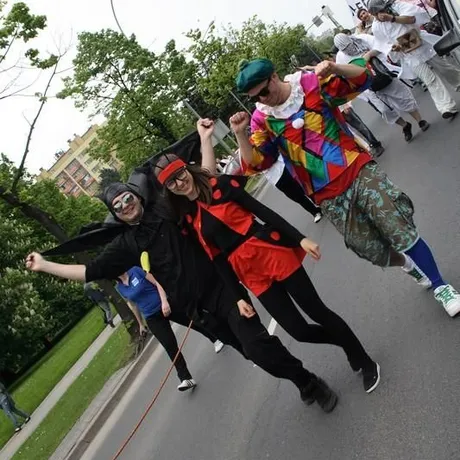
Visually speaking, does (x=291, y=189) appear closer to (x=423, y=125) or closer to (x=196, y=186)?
(x=423, y=125)

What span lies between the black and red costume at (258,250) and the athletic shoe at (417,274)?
829 mm

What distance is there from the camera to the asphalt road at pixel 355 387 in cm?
336

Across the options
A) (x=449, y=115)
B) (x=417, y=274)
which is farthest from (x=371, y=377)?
(x=449, y=115)

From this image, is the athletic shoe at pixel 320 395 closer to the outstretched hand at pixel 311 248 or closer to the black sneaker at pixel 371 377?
the black sneaker at pixel 371 377

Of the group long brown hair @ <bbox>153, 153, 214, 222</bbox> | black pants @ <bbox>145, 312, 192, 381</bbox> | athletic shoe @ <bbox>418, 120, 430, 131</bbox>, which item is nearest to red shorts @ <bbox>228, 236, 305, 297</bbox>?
long brown hair @ <bbox>153, 153, 214, 222</bbox>

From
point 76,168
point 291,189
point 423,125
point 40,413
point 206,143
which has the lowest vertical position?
point 423,125

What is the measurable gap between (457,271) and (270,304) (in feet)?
5.44

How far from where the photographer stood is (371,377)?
3.82m

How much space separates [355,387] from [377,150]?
6503 mm

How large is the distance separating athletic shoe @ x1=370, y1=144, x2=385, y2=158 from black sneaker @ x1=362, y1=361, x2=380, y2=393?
6292mm

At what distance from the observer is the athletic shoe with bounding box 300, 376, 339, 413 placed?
396 cm

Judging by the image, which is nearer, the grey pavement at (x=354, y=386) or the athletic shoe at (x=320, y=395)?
the grey pavement at (x=354, y=386)

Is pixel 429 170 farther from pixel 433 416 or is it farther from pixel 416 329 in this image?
pixel 433 416

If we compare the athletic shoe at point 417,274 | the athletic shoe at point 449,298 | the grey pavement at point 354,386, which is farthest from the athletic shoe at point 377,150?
the athletic shoe at point 449,298
